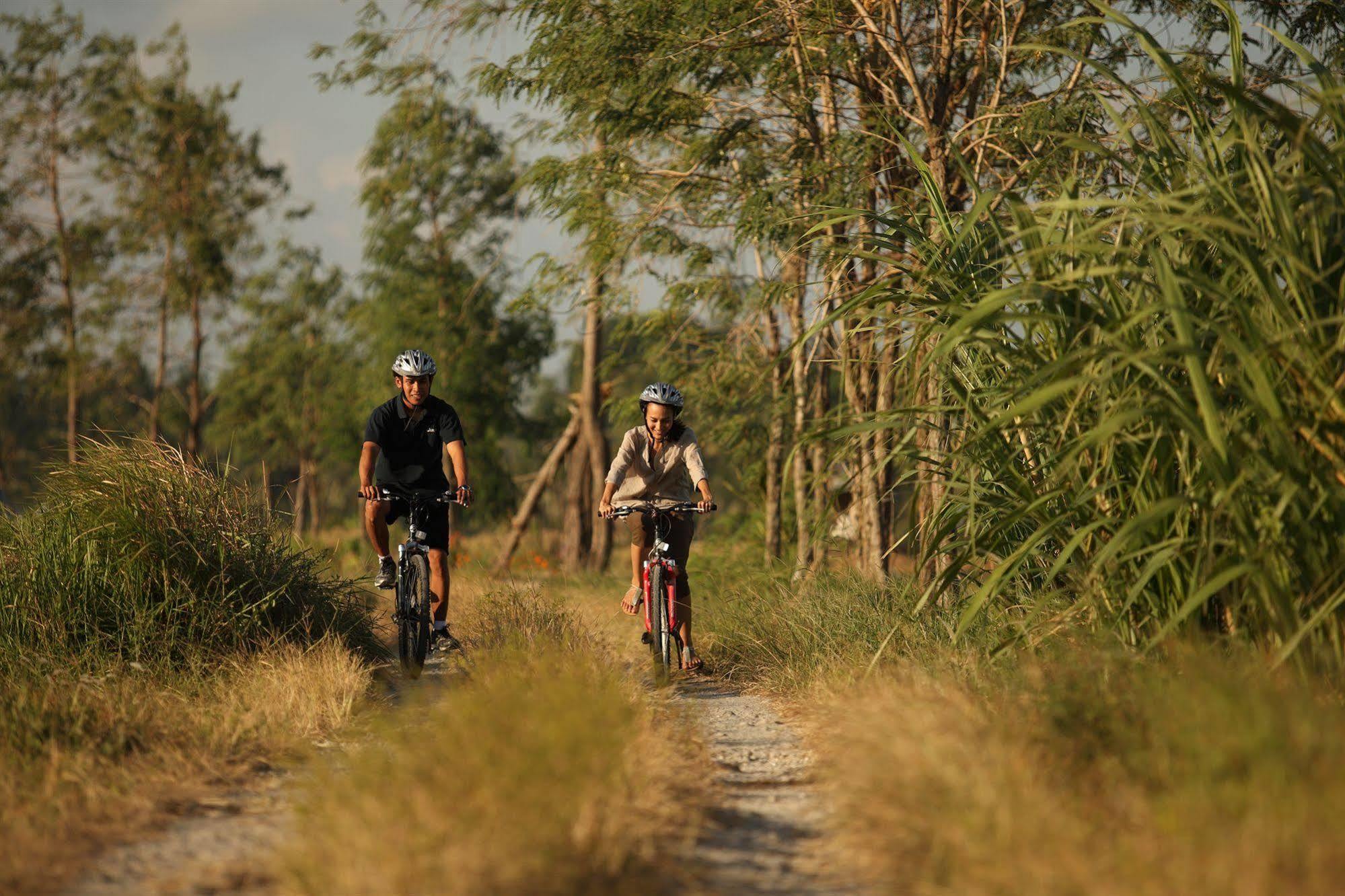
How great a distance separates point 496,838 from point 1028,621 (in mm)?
2977

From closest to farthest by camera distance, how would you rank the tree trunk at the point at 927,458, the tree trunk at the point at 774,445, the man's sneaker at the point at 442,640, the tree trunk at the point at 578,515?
1. the tree trunk at the point at 927,458
2. the man's sneaker at the point at 442,640
3. the tree trunk at the point at 774,445
4. the tree trunk at the point at 578,515

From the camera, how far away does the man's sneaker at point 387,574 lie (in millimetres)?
7715

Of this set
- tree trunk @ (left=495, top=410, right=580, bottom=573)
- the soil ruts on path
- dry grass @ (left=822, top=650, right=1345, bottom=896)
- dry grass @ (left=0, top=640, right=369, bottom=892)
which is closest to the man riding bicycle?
dry grass @ (left=0, top=640, right=369, bottom=892)

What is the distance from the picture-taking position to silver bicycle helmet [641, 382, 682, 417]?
7695 millimetres

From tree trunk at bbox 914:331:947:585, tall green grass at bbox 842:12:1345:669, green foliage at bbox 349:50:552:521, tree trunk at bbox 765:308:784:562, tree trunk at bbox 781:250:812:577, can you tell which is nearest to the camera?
tall green grass at bbox 842:12:1345:669

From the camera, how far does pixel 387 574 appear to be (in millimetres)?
7715

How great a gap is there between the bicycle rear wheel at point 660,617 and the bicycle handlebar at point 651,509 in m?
0.36

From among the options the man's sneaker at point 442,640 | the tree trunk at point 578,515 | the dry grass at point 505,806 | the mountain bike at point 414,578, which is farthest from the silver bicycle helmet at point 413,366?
the tree trunk at point 578,515

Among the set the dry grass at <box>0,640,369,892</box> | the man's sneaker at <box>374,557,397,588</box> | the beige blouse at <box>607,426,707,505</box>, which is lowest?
the dry grass at <box>0,640,369,892</box>

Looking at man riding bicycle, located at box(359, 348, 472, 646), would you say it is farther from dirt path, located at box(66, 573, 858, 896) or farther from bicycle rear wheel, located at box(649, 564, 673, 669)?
dirt path, located at box(66, 573, 858, 896)

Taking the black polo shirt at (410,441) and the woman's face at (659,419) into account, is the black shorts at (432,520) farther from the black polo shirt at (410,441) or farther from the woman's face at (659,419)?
the woman's face at (659,419)

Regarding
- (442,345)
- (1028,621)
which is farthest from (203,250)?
(1028,621)

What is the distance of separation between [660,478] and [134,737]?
3.69 m

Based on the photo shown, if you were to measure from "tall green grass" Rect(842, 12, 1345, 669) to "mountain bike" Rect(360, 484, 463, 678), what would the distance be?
3.30 m
